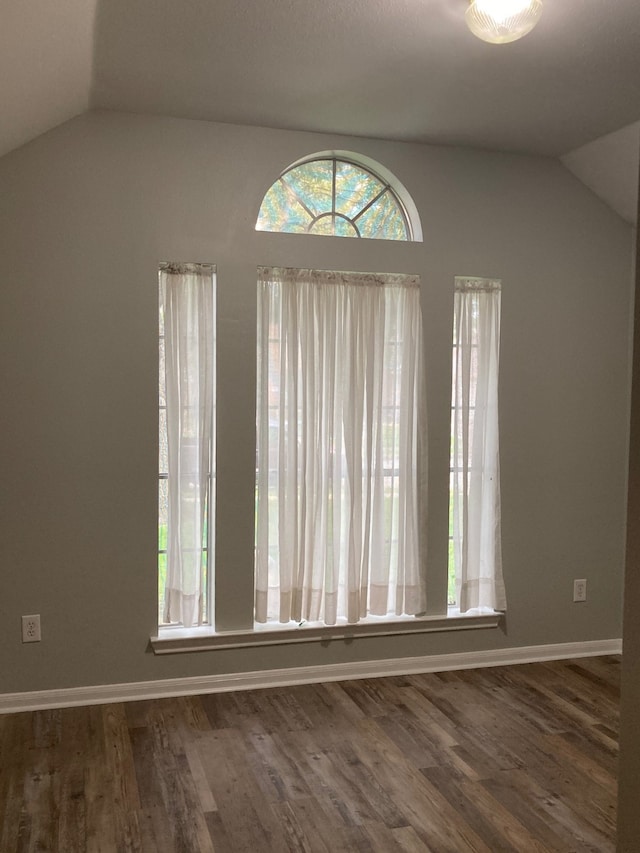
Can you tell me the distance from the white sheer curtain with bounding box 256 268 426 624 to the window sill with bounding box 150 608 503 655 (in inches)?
2.6

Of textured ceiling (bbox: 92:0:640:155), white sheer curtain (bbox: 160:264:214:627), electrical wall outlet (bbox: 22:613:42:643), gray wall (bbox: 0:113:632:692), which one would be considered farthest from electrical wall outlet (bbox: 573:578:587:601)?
electrical wall outlet (bbox: 22:613:42:643)

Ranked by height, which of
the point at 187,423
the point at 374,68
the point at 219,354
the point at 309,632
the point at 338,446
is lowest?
the point at 309,632

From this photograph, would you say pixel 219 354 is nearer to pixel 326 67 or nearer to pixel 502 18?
pixel 326 67

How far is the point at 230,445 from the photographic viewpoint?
3.63m

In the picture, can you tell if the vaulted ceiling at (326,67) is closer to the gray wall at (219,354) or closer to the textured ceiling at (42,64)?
the textured ceiling at (42,64)

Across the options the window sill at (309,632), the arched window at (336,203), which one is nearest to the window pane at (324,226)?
the arched window at (336,203)

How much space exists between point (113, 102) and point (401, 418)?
76.0 inches

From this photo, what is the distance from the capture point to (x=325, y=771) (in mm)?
2920

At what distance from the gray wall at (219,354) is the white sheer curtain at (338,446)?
87 millimetres

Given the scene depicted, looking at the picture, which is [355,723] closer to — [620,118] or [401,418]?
[401,418]

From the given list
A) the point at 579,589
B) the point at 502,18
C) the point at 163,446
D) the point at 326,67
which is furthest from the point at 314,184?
the point at 579,589

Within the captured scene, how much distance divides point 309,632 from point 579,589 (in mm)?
1536

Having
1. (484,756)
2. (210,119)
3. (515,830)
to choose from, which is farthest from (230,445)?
(515,830)

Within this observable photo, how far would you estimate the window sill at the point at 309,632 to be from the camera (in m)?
3.61
